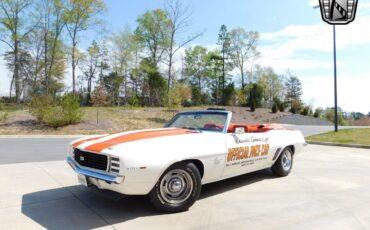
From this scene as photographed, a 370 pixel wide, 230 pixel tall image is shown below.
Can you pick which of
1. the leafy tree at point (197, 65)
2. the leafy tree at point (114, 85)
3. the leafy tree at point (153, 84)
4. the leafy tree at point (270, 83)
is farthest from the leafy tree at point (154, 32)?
the leafy tree at point (270, 83)

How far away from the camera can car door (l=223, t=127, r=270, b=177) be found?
17.2 feet

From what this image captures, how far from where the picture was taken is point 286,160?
6.90 metres

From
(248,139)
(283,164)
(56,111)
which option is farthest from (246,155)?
(56,111)

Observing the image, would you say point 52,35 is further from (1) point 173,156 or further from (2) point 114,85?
(1) point 173,156

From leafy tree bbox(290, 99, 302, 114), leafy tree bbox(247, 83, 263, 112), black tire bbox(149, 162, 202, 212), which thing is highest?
leafy tree bbox(247, 83, 263, 112)

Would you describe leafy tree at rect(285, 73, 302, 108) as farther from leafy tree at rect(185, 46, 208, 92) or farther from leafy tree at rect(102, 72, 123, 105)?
leafy tree at rect(102, 72, 123, 105)

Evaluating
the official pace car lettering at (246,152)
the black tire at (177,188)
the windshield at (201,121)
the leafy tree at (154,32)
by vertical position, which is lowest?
the black tire at (177,188)

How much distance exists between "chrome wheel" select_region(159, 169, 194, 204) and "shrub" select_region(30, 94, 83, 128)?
1700 centimetres

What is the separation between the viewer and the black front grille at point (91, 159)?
4.16 meters

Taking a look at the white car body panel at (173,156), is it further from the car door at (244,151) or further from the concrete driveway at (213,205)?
the concrete driveway at (213,205)

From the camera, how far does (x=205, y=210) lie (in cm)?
457

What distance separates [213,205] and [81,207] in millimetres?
1896

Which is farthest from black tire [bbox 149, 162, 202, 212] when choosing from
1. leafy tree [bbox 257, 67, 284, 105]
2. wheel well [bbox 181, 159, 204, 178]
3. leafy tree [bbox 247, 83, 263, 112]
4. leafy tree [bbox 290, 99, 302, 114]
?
leafy tree [bbox 257, 67, 284, 105]

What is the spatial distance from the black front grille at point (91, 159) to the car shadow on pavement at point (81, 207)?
0.38 meters
